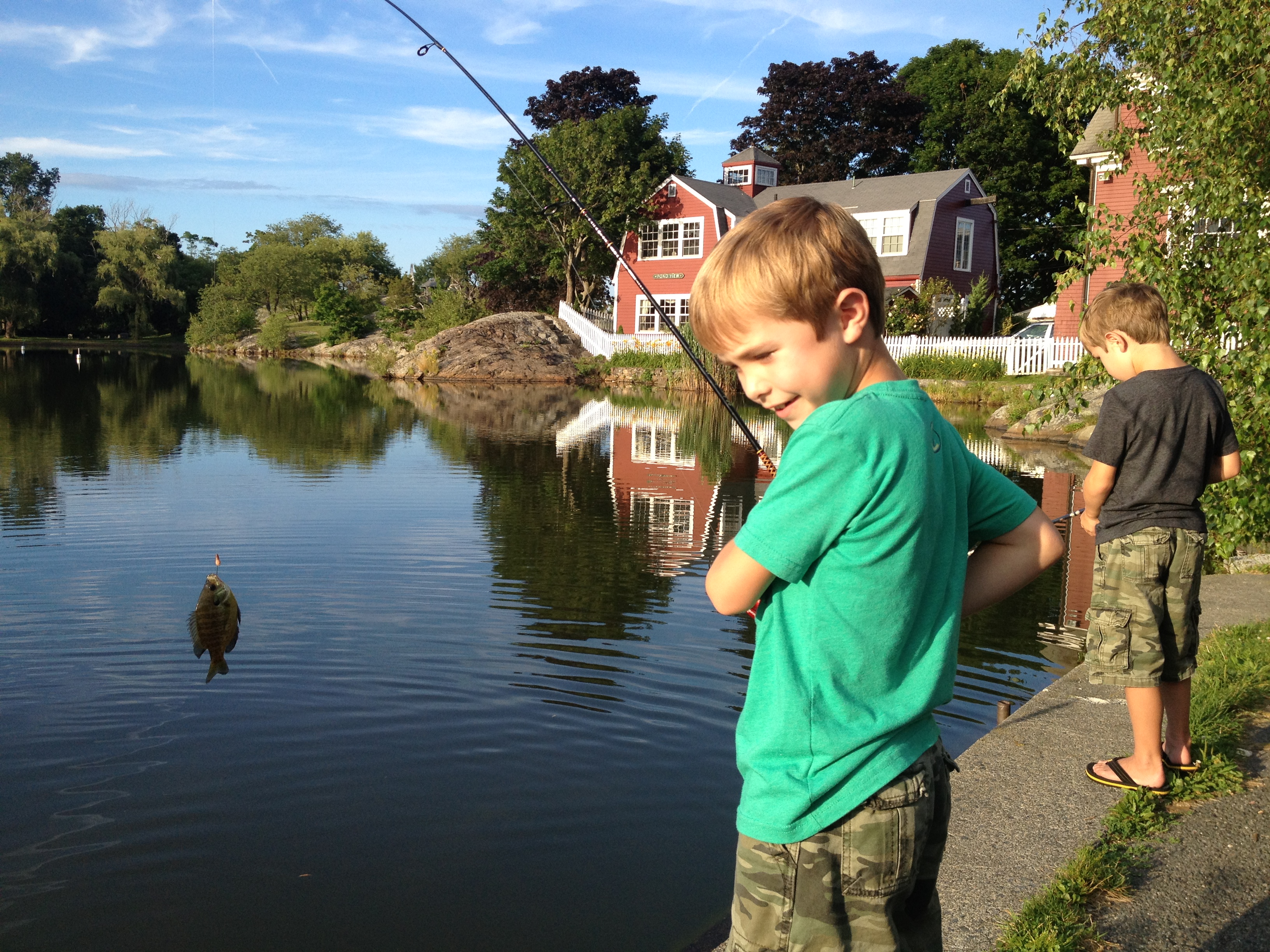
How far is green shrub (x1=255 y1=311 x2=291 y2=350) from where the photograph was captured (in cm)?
6053

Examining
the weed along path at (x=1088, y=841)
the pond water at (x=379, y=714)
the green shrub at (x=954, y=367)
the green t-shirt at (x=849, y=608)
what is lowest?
the pond water at (x=379, y=714)

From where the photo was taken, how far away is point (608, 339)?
40.1m

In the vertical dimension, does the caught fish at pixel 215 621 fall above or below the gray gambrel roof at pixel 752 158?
below

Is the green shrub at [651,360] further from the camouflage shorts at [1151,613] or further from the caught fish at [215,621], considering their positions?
the camouflage shorts at [1151,613]

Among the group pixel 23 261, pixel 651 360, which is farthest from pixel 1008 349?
pixel 23 261

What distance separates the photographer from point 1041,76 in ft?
25.7

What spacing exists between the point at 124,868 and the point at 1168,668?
13.1 ft

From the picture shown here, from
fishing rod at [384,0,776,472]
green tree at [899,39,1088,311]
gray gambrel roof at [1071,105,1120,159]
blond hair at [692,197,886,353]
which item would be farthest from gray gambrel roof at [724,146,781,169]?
blond hair at [692,197,886,353]

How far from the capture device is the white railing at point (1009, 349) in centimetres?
2717

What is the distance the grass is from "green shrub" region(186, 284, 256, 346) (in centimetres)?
Answer: 6808

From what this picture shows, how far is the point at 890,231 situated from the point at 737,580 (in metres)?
37.8

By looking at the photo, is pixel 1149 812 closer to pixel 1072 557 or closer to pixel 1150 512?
pixel 1150 512

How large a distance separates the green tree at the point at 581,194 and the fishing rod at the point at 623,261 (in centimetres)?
3481

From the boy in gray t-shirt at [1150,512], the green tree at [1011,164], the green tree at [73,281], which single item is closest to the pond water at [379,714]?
the boy in gray t-shirt at [1150,512]
